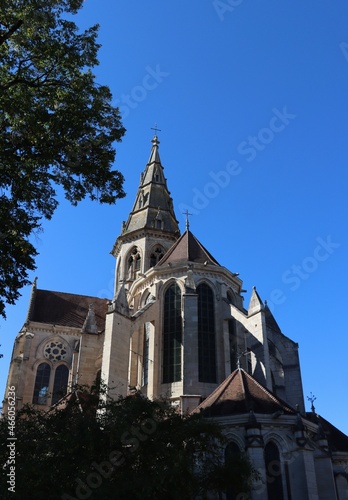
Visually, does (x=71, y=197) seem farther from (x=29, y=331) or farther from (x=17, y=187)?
(x=29, y=331)

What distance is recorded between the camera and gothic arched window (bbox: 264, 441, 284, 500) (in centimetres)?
1666

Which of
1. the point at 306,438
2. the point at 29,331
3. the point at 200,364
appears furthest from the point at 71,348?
the point at 306,438

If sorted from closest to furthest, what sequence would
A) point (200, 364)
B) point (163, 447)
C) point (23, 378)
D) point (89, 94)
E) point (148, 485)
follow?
point (148, 485) < point (163, 447) < point (89, 94) < point (200, 364) < point (23, 378)

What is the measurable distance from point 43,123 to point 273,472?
14088mm

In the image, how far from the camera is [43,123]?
12.7m

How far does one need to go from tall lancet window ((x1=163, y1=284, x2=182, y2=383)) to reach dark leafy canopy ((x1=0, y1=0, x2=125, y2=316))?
42.7ft

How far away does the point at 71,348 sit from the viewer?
34.3m

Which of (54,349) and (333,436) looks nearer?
(333,436)

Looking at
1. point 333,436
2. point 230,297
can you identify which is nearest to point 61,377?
point 230,297

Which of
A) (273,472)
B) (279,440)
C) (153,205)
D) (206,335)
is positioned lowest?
(273,472)

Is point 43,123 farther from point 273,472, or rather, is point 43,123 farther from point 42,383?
point 42,383

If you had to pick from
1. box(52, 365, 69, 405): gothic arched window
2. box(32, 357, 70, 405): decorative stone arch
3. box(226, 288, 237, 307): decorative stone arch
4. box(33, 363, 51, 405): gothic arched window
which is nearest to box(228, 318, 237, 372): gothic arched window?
box(226, 288, 237, 307): decorative stone arch

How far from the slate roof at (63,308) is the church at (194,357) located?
85 millimetres

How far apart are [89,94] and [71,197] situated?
9.98ft
